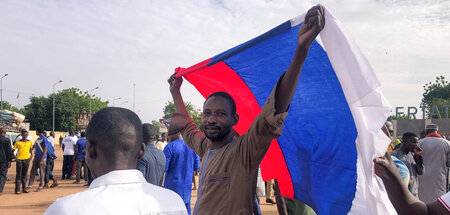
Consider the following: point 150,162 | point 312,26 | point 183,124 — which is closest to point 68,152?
point 150,162

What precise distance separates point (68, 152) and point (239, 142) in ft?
41.0

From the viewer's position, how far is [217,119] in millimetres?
2465

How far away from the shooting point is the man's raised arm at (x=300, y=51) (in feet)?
5.90

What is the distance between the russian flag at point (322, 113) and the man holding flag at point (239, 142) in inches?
11.1

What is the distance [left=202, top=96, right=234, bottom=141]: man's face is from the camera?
2455 mm

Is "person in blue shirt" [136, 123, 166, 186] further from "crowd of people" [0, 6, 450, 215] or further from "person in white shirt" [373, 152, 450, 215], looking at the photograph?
"person in white shirt" [373, 152, 450, 215]

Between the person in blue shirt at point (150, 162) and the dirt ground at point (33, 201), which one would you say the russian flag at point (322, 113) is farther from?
the dirt ground at point (33, 201)

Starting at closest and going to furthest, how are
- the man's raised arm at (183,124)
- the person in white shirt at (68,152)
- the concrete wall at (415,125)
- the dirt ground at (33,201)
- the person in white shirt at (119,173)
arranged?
the person in white shirt at (119,173), the man's raised arm at (183,124), the dirt ground at (33,201), the person in white shirt at (68,152), the concrete wall at (415,125)

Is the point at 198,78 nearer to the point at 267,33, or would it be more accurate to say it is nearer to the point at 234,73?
the point at 234,73

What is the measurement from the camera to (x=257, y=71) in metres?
2.83

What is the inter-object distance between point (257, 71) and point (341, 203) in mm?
1186

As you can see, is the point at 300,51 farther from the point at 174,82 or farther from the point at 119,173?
the point at 174,82

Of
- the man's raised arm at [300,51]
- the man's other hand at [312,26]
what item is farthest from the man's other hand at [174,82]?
the man's other hand at [312,26]

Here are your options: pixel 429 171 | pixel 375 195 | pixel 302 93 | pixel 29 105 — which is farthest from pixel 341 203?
pixel 29 105
